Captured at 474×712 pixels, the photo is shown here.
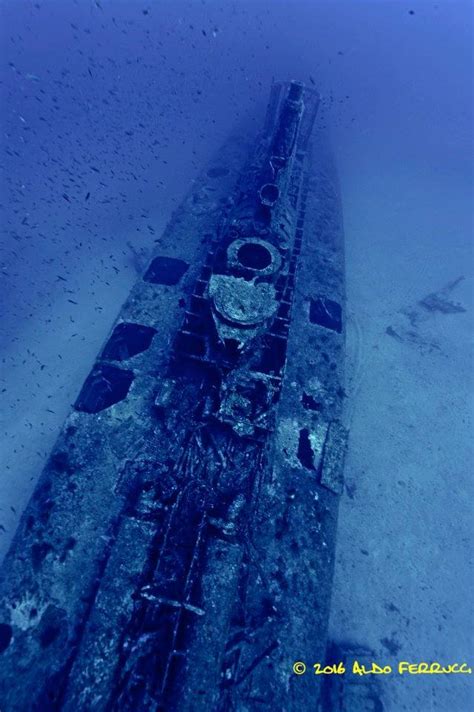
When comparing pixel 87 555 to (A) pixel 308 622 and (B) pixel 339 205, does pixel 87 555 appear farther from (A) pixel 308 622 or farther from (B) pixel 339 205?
(B) pixel 339 205

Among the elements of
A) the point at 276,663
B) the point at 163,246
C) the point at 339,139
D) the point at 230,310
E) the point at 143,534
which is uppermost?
the point at 339,139

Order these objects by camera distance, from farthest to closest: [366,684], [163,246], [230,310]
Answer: [163,246] < [230,310] < [366,684]

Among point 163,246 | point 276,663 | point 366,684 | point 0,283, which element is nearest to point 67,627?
point 276,663

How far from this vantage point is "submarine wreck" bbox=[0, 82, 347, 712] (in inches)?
149

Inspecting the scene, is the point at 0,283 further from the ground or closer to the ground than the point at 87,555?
further from the ground

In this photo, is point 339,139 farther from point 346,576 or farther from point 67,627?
point 67,627

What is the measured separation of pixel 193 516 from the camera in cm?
448

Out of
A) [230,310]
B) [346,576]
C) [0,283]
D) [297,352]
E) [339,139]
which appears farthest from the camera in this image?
[339,139]

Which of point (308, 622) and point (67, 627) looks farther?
point (308, 622)

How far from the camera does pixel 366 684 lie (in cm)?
508

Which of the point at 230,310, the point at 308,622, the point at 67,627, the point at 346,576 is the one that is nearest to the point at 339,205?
the point at 230,310

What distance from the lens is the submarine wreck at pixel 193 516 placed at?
3787 mm

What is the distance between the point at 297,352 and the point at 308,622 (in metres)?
4.62

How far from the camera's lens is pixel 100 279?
11.1 metres
